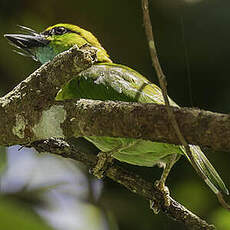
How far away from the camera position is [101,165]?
7.64 feet

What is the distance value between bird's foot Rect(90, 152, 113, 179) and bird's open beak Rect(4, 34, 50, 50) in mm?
875

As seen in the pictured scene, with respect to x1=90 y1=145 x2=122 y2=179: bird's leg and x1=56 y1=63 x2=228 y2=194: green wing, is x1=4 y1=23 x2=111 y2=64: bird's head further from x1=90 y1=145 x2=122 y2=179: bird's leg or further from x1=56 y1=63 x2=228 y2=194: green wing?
x1=90 y1=145 x2=122 y2=179: bird's leg

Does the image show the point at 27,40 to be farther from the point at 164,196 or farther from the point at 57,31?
the point at 164,196

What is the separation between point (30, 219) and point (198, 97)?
8.92ft

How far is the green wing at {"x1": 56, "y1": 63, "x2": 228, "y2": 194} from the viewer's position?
7.77ft

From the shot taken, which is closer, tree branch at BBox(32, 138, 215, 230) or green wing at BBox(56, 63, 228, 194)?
tree branch at BBox(32, 138, 215, 230)

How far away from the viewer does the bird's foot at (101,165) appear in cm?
232

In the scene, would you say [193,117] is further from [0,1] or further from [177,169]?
[0,1]

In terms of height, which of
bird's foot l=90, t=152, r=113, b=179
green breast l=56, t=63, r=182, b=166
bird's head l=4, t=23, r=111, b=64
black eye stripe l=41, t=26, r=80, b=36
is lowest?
bird's foot l=90, t=152, r=113, b=179

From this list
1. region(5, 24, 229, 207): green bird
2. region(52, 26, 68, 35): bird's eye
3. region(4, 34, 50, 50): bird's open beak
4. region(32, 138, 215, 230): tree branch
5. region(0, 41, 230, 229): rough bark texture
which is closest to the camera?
region(0, 41, 230, 229): rough bark texture

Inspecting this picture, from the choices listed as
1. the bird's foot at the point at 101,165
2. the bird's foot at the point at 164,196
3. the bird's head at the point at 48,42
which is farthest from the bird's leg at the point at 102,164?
the bird's head at the point at 48,42

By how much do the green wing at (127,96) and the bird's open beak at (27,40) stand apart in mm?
503

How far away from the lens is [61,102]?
180cm

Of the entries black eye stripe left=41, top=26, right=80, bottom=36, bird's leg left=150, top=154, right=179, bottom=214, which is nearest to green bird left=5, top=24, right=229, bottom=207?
bird's leg left=150, top=154, right=179, bottom=214
